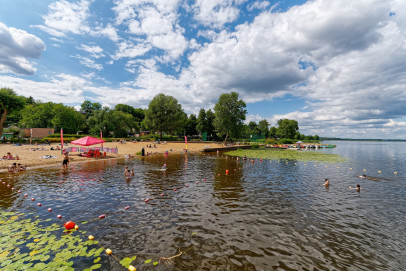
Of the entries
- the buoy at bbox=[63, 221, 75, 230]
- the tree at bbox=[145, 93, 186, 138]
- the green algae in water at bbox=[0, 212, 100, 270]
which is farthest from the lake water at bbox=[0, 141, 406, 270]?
the tree at bbox=[145, 93, 186, 138]

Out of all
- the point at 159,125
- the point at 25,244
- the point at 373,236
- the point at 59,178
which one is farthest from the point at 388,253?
the point at 159,125

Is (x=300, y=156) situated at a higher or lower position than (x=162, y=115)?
lower

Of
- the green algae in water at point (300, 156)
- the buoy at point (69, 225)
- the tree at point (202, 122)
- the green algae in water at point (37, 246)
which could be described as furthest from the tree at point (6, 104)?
the tree at point (202, 122)

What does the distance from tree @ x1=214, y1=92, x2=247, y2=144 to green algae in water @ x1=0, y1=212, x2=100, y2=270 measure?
190 feet

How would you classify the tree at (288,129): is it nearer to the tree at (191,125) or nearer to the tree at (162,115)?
the tree at (191,125)

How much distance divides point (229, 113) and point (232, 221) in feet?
188

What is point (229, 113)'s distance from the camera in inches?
2549

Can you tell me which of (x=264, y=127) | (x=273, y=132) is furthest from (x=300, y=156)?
(x=273, y=132)

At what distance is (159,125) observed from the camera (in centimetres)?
6956

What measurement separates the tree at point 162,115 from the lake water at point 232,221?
5298cm

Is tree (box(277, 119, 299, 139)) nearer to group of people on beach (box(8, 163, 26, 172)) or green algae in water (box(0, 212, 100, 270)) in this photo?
group of people on beach (box(8, 163, 26, 172))

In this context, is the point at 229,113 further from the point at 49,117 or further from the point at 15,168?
the point at 49,117

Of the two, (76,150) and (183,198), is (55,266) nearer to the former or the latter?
(183,198)

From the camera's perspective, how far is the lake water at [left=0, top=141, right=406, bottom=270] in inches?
265
